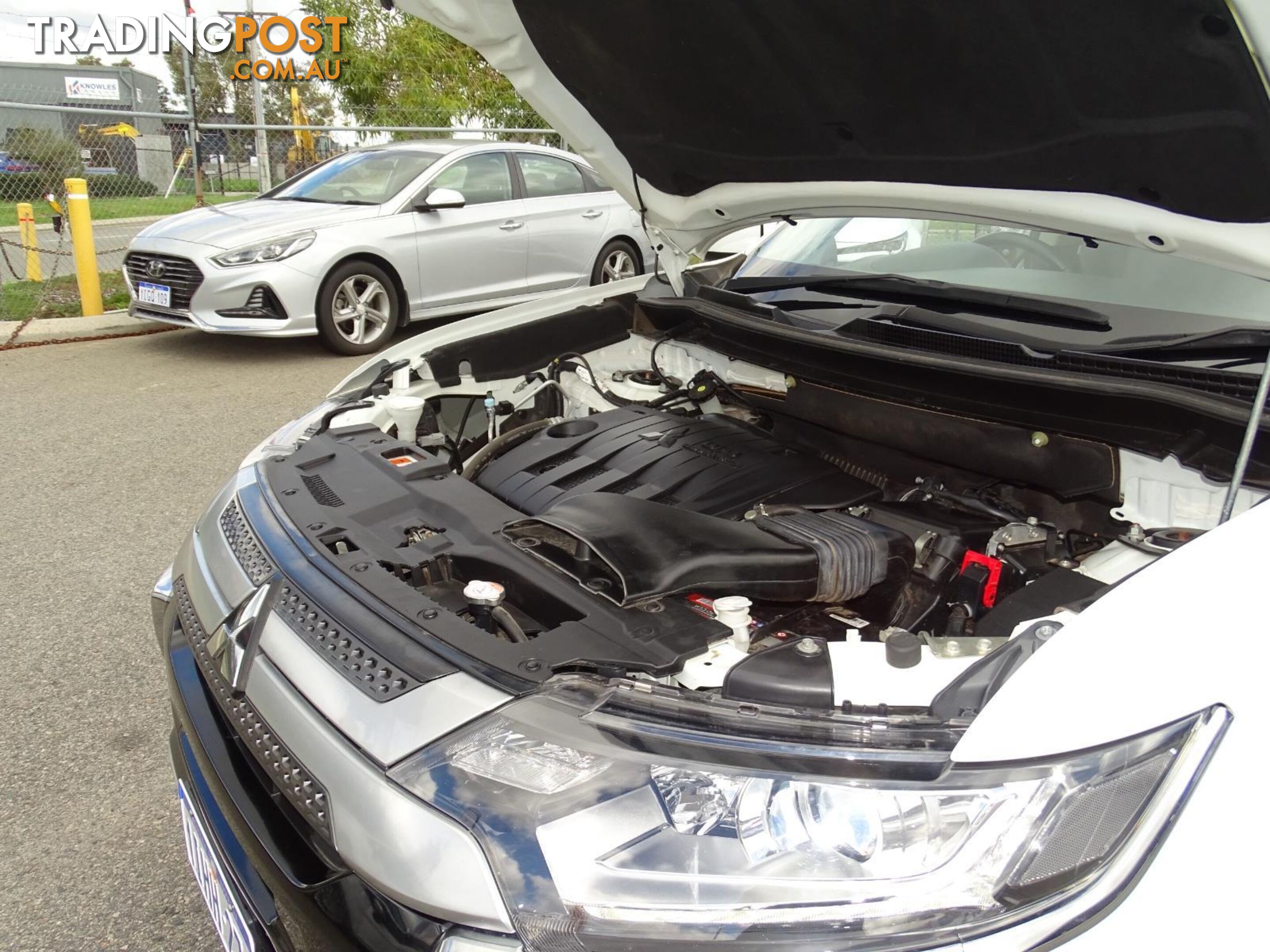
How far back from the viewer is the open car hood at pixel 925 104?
1.43m

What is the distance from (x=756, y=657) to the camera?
4.43 feet

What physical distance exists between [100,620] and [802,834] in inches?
116

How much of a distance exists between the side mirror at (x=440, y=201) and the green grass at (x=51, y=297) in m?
3.33

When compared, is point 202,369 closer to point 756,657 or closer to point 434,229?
point 434,229

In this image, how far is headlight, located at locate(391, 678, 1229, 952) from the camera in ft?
3.32

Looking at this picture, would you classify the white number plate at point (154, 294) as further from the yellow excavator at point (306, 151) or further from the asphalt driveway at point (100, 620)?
the yellow excavator at point (306, 151)

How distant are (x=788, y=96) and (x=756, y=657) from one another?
3.90ft

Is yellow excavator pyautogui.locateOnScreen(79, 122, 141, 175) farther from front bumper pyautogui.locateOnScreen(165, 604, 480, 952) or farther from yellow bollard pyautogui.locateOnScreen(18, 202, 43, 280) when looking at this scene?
front bumper pyautogui.locateOnScreen(165, 604, 480, 952)

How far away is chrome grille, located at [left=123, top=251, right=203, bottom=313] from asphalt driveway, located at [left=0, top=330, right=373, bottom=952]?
0.46 m

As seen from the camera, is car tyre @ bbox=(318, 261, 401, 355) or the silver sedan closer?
the silver sedan

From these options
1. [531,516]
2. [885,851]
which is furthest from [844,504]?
[885,851]

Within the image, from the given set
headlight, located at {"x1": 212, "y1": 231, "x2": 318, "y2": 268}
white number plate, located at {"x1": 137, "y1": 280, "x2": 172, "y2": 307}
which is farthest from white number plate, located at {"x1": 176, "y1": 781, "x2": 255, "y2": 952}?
white number plate, located at {"x1": 137, "y1": 280, "x2": 172, "y2": 307}

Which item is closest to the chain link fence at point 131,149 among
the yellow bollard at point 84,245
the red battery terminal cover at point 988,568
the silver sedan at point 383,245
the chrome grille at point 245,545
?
the yellow bollard at point 84,245

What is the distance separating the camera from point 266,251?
6496 mm
